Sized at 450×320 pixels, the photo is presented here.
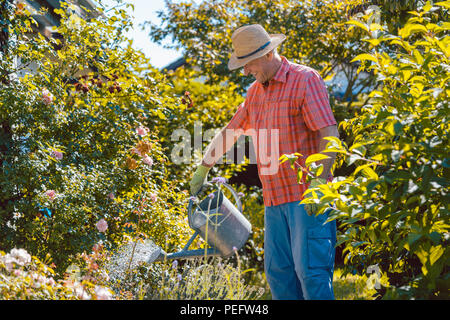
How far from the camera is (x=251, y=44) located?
108 inches

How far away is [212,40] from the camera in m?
7.39

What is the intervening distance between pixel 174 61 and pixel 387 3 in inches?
331

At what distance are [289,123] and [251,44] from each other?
0.49 m

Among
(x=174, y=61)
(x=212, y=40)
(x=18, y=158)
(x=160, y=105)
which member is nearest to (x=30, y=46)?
(x=18, y=158)

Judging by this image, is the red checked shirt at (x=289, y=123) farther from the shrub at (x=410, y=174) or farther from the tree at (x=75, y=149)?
the tree at (x=75, y=149)

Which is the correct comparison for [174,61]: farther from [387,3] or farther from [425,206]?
[425,206]

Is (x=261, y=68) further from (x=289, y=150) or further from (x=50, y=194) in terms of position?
(x=50, y=194)

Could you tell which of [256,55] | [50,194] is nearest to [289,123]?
[256,55]

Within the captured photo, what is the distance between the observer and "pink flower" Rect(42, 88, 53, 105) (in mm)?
3242

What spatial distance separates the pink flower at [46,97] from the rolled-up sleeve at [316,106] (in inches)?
65.9

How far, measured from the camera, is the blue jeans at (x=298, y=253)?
2445mm

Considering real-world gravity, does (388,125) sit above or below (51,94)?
below

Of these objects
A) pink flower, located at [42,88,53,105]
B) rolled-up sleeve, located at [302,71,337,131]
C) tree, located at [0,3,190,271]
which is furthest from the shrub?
pink flower, located at [42,88,53,105]

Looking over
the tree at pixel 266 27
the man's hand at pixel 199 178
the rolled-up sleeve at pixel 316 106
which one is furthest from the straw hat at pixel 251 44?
the tree at pixel 266 27
